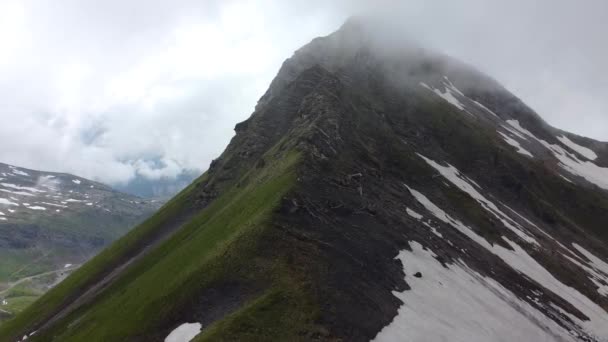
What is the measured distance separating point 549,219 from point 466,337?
3115 inches

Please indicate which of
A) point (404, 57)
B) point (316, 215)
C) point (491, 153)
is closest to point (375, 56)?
point (404, 57)

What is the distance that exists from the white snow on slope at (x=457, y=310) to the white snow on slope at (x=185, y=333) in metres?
14.1

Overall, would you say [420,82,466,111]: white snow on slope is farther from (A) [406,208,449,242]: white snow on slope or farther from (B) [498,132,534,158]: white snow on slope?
(A) [406,208,449,242]: white snow on slope

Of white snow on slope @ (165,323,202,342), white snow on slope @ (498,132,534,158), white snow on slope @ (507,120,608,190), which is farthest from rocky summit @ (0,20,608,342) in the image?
A: white snow on slope @ (507,120,608,190)

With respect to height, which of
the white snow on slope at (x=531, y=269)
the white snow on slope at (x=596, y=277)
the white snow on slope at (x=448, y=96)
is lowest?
the white snow on slope at (x=531, y=269)

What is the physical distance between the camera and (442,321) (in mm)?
44531

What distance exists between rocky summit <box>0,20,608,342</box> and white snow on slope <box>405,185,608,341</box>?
1.14 ft

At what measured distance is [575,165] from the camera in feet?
563

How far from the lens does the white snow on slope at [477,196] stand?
90500mm

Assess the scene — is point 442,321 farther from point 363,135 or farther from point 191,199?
point 191,199

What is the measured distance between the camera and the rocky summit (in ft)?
131

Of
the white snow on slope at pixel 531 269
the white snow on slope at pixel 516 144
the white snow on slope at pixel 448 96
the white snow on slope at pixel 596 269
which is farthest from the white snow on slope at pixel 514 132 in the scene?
the white snow on slope at pixel 531 269

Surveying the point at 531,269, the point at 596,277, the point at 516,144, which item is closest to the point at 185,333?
the point at 531,269

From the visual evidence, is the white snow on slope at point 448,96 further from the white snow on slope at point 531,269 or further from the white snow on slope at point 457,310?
the white snow on slope at point 457,310
